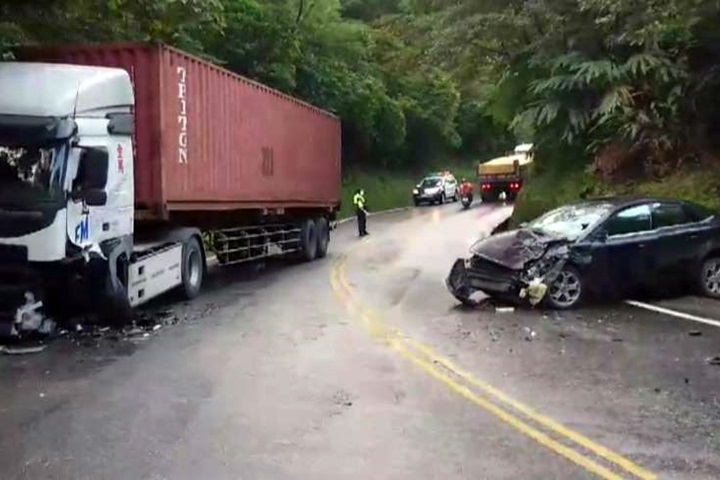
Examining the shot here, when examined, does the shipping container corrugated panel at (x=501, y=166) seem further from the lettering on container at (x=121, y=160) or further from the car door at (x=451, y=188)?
the lettering on container at (x=121, y=160)

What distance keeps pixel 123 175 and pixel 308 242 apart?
36.7 ft

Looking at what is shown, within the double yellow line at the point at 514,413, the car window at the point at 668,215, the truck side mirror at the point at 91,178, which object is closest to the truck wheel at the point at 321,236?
the car window at the point at 668,215

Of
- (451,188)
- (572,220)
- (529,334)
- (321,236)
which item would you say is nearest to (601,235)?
(572,220)

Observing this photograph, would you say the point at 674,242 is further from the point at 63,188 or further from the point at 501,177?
the point at 501,177

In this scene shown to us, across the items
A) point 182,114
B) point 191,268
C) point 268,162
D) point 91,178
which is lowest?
point 191,268

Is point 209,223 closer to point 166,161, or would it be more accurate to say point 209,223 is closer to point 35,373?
point 166,161

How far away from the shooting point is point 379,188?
5659 centimetres

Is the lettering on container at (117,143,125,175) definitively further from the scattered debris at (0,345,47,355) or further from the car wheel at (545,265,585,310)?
the car wheel at (545,265,585,310)

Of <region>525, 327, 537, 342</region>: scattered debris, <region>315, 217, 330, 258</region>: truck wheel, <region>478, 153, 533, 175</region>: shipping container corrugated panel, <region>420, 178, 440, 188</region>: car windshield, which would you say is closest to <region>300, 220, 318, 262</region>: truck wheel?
<region>315, 217, 330, 258</region>: truck wheel

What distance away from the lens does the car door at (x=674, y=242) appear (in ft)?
48.0

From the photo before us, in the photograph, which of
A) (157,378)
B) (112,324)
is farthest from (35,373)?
(112,324)

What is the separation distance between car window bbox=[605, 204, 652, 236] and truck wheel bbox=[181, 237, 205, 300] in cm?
637

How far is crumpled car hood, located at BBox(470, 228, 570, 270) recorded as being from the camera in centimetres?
1384

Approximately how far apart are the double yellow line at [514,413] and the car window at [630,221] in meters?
3.85
